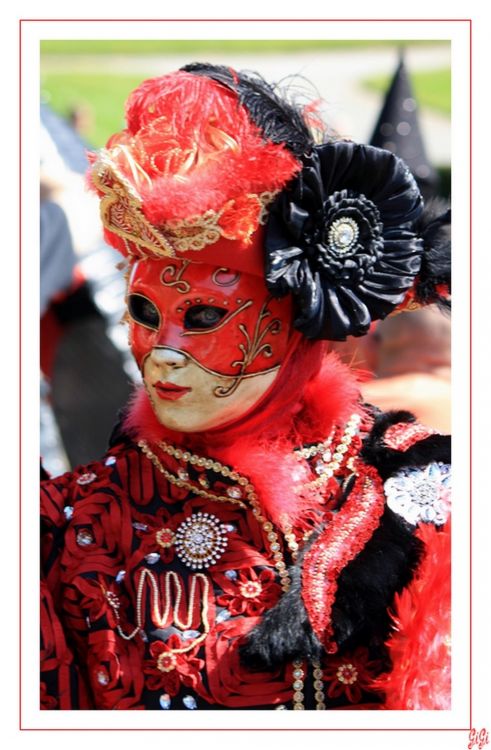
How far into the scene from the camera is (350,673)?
82.8 inches

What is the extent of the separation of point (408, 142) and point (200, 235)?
282 cm

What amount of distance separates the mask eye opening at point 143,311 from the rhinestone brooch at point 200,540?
394mm

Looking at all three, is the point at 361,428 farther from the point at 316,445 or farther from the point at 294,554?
the point at 294,554

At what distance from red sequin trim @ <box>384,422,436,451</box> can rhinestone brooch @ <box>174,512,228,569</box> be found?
15.5 inches

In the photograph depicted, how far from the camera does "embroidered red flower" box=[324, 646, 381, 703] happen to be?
2102 mm

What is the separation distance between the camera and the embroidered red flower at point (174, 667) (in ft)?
6.77

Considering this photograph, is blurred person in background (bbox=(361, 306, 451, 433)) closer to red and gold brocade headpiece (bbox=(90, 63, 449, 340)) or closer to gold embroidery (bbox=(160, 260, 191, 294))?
red and gold brocade headpiece (bbox=(90, 63, 449, 340))

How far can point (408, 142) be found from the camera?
15.3 ft

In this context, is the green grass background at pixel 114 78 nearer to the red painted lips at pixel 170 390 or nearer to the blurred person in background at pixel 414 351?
the blurred person in background at pixel 414 351

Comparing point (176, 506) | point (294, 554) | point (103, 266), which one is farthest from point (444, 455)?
point (103, 266)

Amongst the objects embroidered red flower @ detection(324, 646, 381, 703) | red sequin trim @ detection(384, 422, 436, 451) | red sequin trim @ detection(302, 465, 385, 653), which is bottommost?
embroidered red flower @ detection(324, 646, 381, 703)
